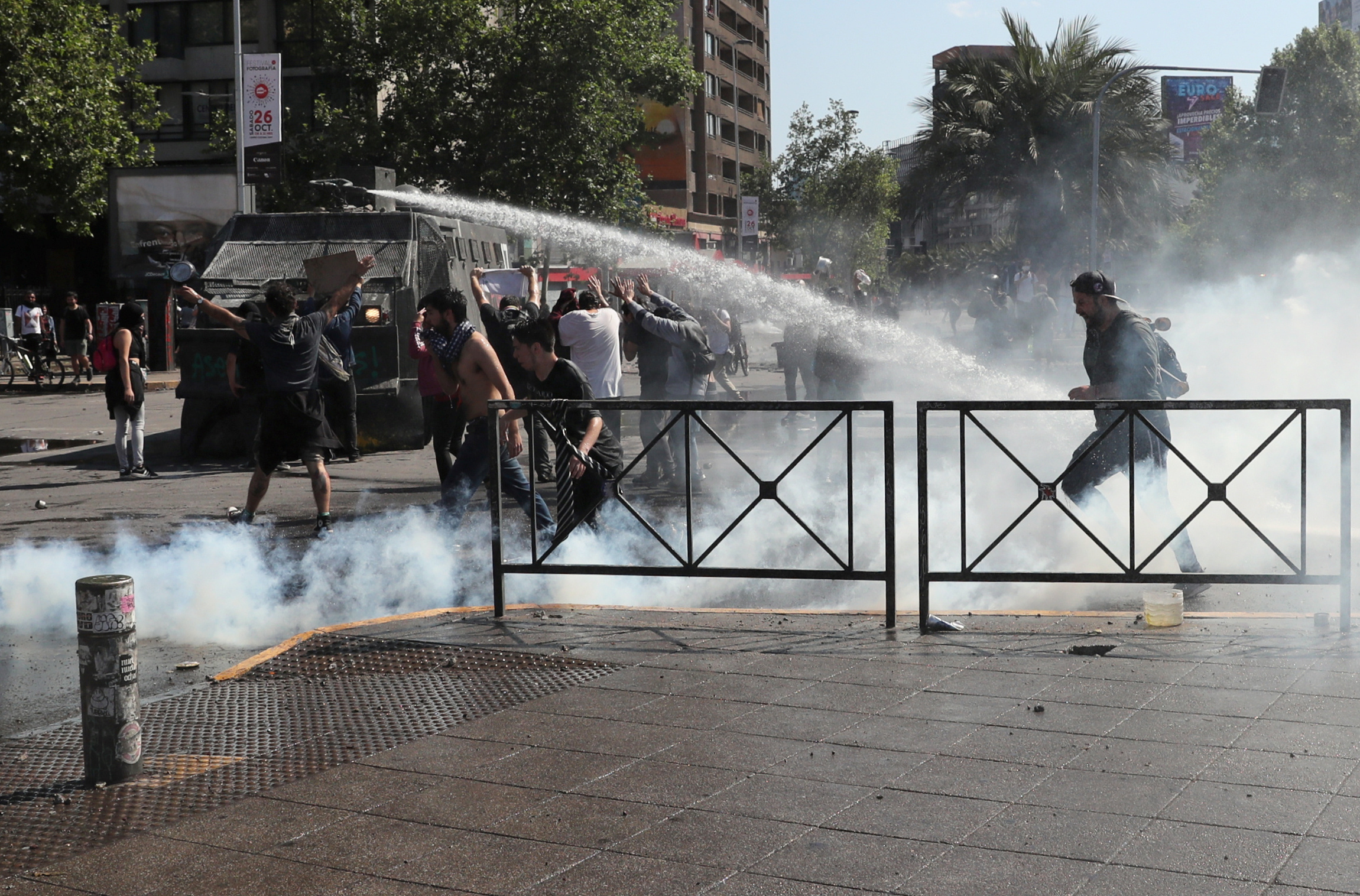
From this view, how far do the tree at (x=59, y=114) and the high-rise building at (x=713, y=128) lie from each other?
3229 centimetres

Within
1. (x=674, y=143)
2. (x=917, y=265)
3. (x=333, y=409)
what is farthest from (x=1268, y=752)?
(x=674, y=143)

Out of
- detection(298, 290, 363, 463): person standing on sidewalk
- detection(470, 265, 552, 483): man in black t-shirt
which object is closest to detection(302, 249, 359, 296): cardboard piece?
detection(298, 290, 363, 463): person standing on sidewalk

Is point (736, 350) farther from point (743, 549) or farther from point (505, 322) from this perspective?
point (743, 549)

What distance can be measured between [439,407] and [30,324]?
21.0m

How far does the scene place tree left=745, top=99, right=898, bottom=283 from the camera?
157ft

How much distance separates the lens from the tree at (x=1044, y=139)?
111ft

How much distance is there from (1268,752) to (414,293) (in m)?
10.8

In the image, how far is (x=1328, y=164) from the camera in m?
42.2

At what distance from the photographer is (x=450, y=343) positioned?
310 inches

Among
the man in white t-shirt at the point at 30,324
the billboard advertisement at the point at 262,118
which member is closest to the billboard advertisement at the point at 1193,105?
the billboard advertisement at the point at 262,118

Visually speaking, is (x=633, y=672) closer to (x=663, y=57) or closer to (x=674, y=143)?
(x=663, y=57)

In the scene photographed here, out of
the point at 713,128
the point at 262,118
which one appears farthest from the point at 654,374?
the point at 713,128

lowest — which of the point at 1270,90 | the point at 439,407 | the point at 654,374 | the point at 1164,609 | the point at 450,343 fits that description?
the point at 1164,609

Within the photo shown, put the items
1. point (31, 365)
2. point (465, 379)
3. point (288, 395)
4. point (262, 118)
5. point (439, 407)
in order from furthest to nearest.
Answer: point (31, 365) → point (262, 118) → point (439, 407) → point (288, 395) → point (465, 379)
